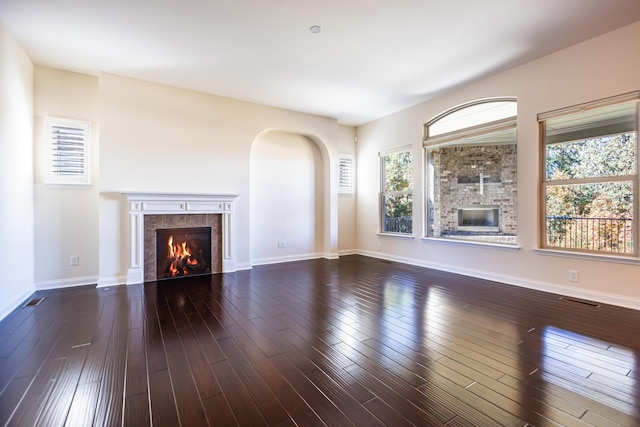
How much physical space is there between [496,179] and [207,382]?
4.61 meters

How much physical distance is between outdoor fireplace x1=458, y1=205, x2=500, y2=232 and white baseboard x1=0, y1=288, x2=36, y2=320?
598 centimetres

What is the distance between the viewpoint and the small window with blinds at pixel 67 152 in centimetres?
406

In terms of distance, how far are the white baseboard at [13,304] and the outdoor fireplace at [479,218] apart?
598 centimetres

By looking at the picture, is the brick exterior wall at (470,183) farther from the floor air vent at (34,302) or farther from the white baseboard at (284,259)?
the floor air vent at (34,302)

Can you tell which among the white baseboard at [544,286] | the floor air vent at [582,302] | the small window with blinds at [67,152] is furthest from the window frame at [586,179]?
the small window with blinds at [67,152]

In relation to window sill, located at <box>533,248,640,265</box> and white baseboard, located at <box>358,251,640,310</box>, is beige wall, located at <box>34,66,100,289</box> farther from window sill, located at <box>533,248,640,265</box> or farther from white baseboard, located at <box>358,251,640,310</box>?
window sill, located at <box>533,248,640,265</box>

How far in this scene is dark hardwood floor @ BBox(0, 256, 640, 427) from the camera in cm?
158

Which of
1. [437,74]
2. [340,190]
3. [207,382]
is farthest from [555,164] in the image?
[207,382]

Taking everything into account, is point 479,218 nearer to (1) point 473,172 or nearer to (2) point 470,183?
(2) point 470,183

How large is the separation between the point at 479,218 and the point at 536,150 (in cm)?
129

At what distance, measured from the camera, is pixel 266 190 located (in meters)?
5.89

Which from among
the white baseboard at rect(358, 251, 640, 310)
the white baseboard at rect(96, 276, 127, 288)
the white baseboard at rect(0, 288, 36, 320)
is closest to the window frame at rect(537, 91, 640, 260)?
the white baseboard at rect(358, 251, 640, 310)

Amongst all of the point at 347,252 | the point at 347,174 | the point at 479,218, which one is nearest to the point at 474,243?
the point at 479,218

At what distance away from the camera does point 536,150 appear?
12.8ft
